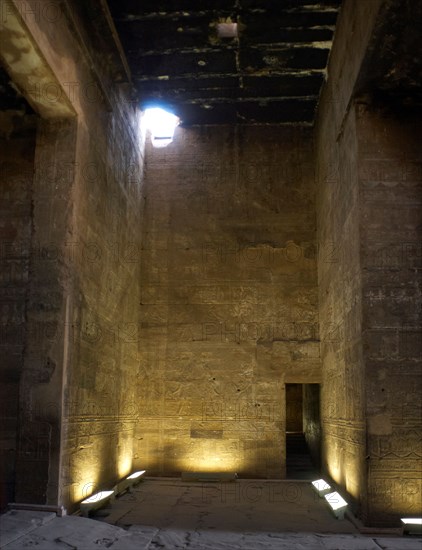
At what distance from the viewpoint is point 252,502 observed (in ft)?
24.0

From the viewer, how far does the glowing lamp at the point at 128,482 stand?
24.3 feet

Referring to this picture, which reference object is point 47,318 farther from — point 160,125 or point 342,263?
point 160,125

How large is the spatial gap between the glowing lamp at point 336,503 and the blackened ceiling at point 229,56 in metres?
6.26

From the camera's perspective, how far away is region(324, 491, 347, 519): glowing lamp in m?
6.20

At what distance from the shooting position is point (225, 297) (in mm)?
9758

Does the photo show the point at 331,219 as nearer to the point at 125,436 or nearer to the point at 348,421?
the point at 348,421

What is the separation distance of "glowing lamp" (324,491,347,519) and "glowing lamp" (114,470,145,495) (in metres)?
2.69

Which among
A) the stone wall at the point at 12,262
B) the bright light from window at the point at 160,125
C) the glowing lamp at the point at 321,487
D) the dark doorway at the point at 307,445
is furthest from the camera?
the bright light from window at the point at 160,125

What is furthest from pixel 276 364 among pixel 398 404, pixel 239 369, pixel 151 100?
pixel 151 100

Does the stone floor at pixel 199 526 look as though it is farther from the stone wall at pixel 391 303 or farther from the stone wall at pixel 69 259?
the stone wall at pixel 391 303

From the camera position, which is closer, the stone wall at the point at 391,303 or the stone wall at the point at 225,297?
the stone wall at the point at 391,303

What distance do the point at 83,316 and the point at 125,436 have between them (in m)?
2.87

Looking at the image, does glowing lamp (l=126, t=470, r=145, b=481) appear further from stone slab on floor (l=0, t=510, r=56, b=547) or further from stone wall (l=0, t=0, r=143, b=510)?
stone slab on floor (l=0, t=510, r=56, b=547)

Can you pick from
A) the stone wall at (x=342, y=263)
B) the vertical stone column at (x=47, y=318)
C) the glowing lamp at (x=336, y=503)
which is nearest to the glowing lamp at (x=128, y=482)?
the vertical stone column at (x=47, y=318)
